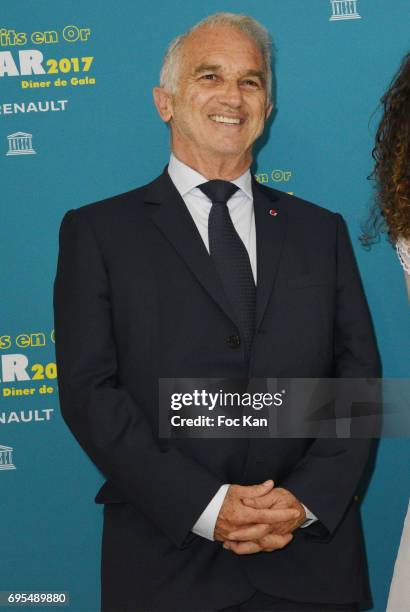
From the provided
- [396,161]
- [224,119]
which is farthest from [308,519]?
[224,119]

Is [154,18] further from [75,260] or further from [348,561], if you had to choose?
[348,561]

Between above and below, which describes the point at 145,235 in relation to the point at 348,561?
above

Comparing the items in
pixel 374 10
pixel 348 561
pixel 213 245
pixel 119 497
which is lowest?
pixel 348 561

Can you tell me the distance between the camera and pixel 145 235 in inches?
86.3

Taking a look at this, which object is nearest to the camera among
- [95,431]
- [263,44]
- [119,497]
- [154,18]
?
[95,431]

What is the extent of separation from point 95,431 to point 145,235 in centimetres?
54

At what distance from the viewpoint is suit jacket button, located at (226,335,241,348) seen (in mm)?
2102

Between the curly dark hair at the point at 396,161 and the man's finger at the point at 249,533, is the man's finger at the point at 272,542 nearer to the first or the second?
the man's finger at the point at 249,533

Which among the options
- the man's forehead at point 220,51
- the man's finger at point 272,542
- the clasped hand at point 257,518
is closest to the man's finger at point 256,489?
the clasped hand at point 257,518

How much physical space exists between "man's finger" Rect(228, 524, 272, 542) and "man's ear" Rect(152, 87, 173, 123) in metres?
1.15

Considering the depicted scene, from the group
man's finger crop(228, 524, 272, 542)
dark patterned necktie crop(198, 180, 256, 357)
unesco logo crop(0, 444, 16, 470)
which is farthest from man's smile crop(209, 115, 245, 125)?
unesco logo crop(0, 444, 16, 470)

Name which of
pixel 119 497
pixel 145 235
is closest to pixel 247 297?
pixel 145 235

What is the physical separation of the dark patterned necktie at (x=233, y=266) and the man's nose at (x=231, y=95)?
0.94ft

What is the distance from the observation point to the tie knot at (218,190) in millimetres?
2234
